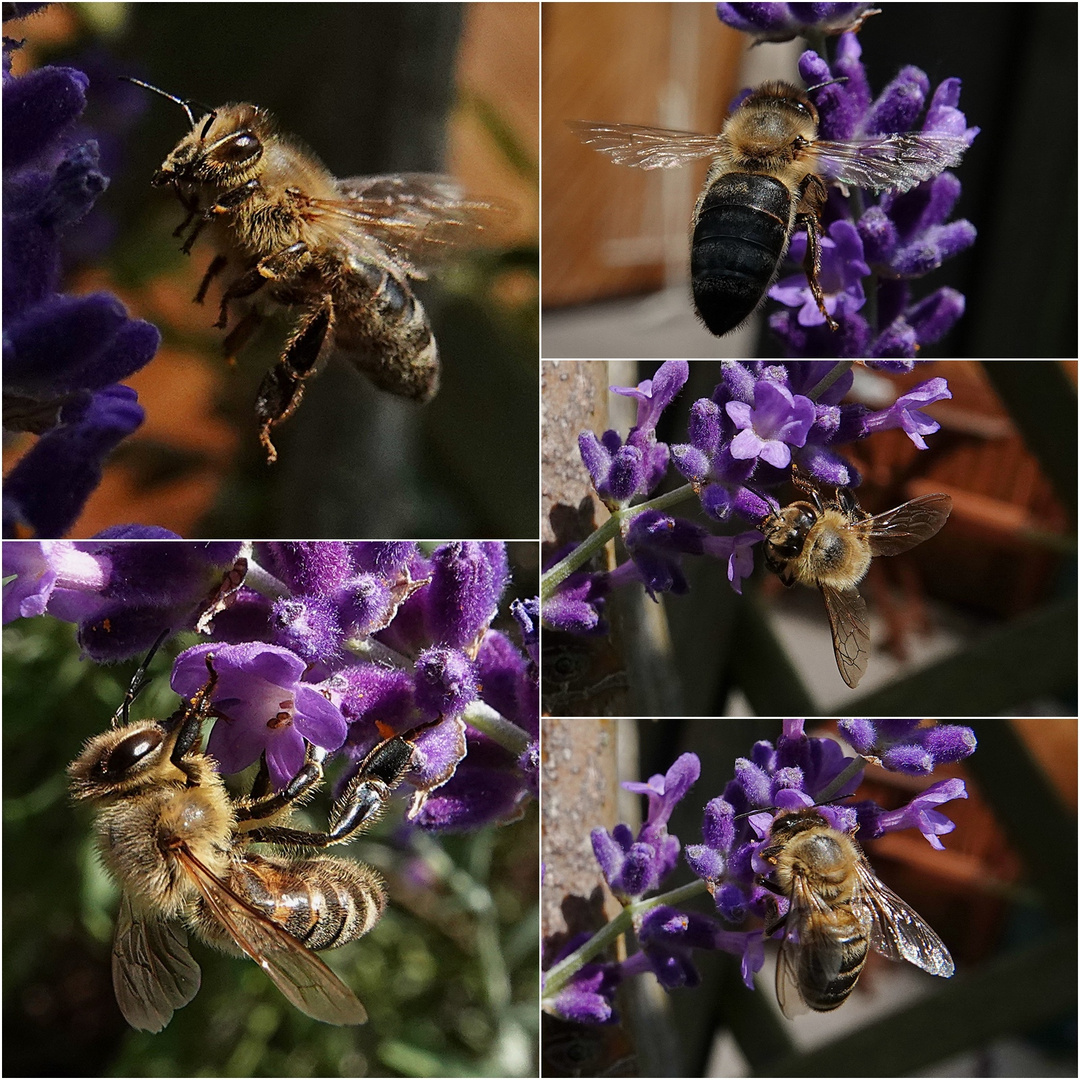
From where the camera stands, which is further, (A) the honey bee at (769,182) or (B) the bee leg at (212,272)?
(B) the bee leg at (212,272)

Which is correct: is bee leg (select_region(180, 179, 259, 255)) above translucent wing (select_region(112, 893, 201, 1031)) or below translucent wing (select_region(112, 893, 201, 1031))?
above

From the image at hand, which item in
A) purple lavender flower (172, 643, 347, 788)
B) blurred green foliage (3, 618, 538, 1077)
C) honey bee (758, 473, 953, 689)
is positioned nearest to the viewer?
purple lavender flower (172, 643, 347, 788)

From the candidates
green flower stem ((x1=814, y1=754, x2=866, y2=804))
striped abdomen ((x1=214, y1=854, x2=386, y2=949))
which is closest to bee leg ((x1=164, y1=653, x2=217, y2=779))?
striped abdomen ((x1=214, y1=854, x2=386, y2=949))

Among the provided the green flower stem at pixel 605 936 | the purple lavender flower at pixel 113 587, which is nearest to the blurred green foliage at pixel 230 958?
→ the green flower stem at pixel 605 936

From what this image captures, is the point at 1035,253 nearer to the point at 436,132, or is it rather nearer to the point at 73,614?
the point at 436,132

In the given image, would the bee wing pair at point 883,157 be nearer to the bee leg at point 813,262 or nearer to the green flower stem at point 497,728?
the bee leg at point 813,262

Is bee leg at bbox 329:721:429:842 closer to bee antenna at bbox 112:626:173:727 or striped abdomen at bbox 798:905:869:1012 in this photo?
bee antenna at bbox 112:626:173:727
